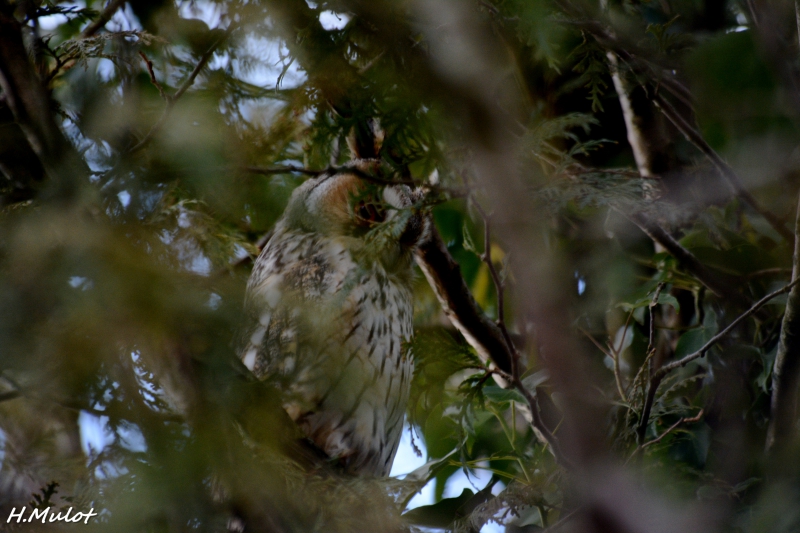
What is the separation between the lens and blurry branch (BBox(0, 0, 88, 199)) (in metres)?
0.81

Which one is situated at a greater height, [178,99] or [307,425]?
[178,99]

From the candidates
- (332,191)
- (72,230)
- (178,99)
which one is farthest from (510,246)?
(332,191)

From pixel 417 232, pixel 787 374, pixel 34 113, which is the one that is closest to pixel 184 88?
pixel 34 113

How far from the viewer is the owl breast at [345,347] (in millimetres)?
1610

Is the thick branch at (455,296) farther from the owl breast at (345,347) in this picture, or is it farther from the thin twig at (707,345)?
the thin twig at (707,345)

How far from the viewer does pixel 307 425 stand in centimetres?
170

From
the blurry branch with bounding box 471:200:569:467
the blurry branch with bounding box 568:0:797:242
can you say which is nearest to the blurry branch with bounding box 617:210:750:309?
the blurry branch with bounding box 568:0:797:242

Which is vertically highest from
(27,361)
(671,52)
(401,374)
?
(671,52)

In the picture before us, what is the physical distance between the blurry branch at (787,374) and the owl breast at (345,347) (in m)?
0.80

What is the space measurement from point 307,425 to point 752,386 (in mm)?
1177

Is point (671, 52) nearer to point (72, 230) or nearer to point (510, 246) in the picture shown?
point (510, 246)

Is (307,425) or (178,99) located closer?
(178,99)
